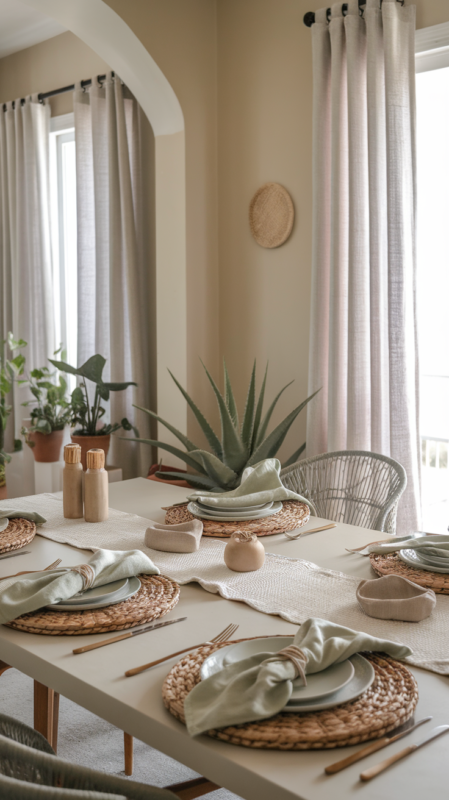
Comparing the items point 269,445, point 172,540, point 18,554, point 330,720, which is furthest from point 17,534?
point 269,445

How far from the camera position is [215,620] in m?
1.20

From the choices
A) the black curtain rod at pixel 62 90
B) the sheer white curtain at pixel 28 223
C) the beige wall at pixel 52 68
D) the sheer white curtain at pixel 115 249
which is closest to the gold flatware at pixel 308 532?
the sheer white curtain at pixel 115 249

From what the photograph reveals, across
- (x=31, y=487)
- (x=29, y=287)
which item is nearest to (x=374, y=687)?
(x=31, y=487)

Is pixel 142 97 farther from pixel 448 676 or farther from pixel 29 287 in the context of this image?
pixel 448 676

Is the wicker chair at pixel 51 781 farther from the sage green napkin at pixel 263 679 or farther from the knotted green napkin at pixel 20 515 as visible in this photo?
the knotted green napkin at pixel 20 515

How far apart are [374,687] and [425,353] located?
257 centimetres

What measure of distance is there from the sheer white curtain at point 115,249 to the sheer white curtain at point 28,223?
478 mm

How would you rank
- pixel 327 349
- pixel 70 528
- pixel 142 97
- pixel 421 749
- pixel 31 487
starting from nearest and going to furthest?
pixel 421 749 → pixel 70 528 → pixel 327 349 → pixel 142 97 → pixel 31 487

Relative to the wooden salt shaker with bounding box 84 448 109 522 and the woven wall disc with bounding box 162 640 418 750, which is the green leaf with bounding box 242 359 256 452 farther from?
the woven wall disc with bounding box 162 640 418 750

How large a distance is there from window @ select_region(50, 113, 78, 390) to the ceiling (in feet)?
Answer: 1.99

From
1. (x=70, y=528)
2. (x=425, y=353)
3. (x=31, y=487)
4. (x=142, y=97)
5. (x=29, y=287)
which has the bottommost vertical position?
(x=31, y=487)

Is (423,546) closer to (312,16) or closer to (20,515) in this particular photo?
(20,515)

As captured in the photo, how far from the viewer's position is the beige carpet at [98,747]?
6.25 feet

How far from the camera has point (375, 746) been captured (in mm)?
811
